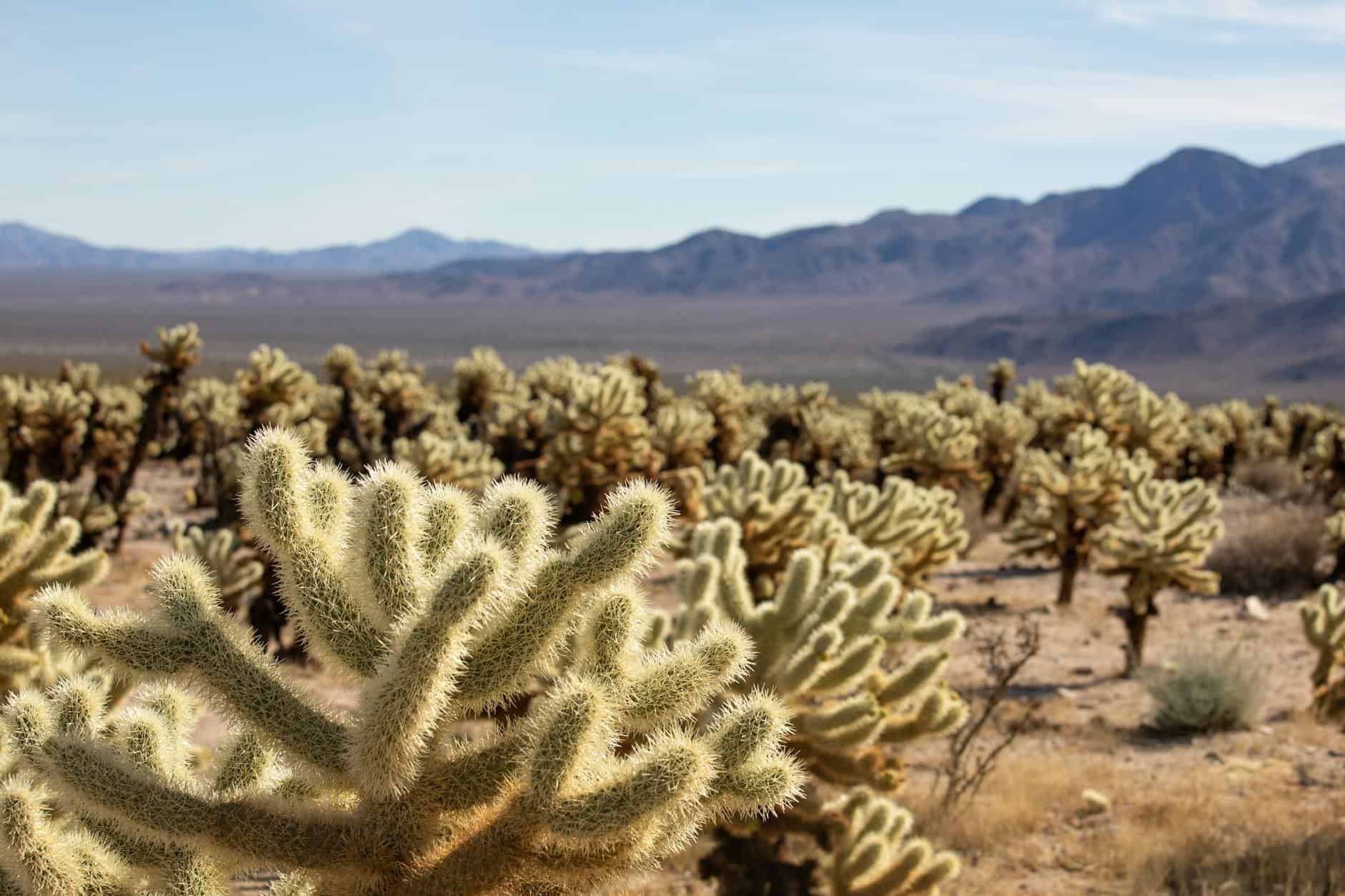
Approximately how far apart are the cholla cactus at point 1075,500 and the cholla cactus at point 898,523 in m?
4.01

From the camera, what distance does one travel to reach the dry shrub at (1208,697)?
30.4ft

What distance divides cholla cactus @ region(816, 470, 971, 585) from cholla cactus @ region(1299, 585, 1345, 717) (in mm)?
2872

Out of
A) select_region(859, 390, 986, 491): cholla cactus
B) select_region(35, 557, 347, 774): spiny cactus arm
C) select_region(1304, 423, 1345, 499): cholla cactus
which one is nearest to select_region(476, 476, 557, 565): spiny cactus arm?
select_region(35, 557, 347, 774): spiny cactus arm

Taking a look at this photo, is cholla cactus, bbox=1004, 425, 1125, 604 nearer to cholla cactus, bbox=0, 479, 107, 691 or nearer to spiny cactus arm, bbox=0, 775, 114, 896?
cholla cactus, bbox=0, 479, 107, 691

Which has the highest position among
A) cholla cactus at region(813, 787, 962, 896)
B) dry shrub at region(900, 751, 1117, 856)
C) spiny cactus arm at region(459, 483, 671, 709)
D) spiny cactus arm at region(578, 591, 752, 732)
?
spiny cactus arm at region(459, 483, 671, 709)

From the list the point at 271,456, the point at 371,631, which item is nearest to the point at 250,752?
the point at 371,631

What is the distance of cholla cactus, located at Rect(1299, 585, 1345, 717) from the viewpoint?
8.95m

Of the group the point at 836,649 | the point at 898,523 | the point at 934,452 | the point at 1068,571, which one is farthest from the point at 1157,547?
the point at 836,649

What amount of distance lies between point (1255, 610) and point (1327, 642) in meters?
5.99

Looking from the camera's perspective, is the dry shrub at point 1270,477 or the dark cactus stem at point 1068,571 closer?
the dark cactus stem at point 1068,571

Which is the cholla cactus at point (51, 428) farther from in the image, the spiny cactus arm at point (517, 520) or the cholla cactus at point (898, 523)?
the spiny cactus arm at point (517, 520)

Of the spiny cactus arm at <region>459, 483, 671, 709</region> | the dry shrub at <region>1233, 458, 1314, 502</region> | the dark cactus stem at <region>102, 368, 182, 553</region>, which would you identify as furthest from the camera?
the dry shrub at <region>1233, 458, 1314, 502</region>

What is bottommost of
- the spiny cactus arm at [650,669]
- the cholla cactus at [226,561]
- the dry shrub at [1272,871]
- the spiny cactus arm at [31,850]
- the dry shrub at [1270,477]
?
the dry shrub at [1270,477]

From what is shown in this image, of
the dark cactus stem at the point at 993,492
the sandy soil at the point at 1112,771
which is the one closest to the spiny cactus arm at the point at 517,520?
the sandy soil at the point at 1112,771
